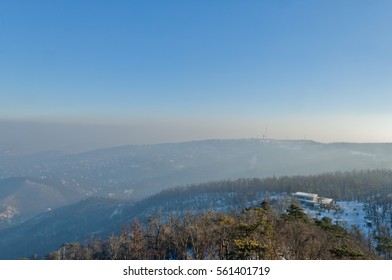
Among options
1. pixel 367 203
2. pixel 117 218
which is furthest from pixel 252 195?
pixel 117 218

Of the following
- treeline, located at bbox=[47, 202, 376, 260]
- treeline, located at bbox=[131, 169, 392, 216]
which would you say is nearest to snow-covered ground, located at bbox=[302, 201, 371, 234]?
treeline, located at bbox=[131, 169, 392, 216]

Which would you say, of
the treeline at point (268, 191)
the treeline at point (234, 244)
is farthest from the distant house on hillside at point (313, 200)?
the treeline at point (234, 244)

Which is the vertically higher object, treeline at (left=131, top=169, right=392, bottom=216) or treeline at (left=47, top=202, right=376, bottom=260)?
treeline at (left=47, top=202, right=376, bottom=260)

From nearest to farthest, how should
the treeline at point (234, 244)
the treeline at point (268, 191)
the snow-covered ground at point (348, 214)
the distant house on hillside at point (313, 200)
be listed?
the treeline at point (234, 244) → the snow-covered ground at point (348, 214) → the distant house on hillside at point (313, 200) → the treeline at point (268, 191)

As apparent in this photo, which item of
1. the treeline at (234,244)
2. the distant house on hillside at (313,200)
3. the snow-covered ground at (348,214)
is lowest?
the snow-covered ground at (348,214)

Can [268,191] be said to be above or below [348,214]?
below

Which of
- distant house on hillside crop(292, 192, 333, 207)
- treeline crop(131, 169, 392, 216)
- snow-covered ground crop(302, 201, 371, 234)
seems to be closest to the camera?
snow-covered ground crop(302, 201, 371, 234)

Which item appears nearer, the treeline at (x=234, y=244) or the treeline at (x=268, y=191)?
the treeline at (x=234, y=244)

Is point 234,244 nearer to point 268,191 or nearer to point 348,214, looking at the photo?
point 348,214

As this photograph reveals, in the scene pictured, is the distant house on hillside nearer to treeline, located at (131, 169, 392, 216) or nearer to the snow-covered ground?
the snow-covered ground

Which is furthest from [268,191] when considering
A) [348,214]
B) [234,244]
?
[234,244]

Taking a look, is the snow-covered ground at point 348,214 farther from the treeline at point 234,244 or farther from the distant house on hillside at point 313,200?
the treeline at point 234,244
